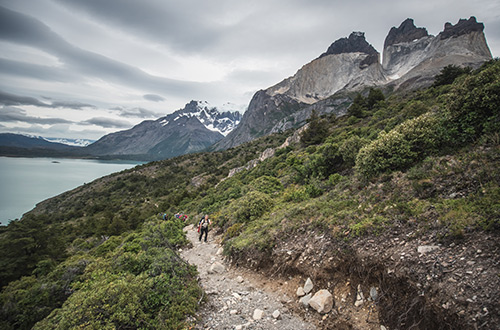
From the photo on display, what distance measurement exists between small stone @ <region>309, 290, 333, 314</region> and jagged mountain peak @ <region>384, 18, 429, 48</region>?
208948 millimetres

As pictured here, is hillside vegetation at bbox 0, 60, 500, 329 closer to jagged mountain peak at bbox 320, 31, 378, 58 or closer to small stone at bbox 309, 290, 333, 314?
small stone at bbox 309, 290, 333, 314

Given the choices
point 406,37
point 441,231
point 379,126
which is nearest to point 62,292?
point 441,231

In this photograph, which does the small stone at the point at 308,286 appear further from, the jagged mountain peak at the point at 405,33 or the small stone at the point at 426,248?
the jagged mountain peak at the point at 405,33

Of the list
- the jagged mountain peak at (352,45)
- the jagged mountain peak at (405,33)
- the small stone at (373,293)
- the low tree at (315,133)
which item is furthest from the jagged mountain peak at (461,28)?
the small stone at (373,293)

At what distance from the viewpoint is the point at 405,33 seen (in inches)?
6176

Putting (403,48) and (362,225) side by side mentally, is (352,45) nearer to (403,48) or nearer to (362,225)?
(403,48)

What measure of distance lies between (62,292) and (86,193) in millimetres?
80281

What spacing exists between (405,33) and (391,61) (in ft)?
70.1

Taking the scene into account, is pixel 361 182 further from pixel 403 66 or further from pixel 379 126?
pixel 403 66

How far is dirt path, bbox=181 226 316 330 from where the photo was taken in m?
4.88

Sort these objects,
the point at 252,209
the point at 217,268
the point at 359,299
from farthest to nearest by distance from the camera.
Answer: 1. the point at 252,209
2. the point at 217,268
3. the point at 359,299

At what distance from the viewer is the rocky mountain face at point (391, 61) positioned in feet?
325

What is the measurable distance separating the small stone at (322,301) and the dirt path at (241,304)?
39 cm

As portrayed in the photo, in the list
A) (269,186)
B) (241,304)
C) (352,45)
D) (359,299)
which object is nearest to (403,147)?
(359,299)
